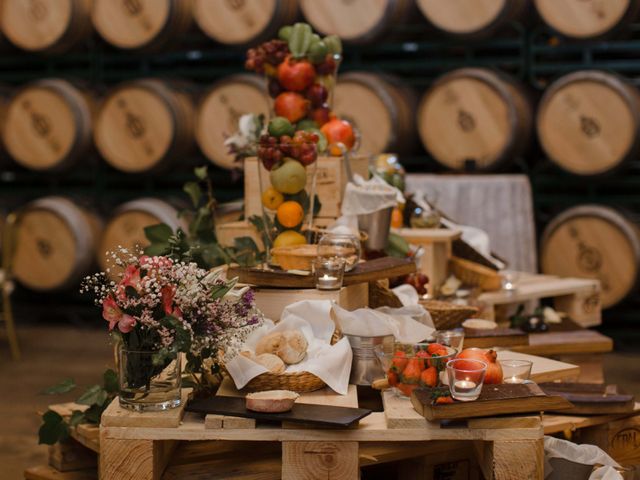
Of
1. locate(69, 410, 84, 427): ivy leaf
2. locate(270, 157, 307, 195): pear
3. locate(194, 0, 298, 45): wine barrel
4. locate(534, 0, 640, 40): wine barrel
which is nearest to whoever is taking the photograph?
locate(69, 410, 84, 427): ivy leaf

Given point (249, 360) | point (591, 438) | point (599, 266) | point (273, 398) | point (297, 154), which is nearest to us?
point (273, 398)

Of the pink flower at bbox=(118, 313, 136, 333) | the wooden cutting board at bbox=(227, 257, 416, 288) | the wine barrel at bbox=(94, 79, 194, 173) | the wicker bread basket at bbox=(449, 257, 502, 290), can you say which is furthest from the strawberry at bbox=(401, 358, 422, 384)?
the wine barrel at bbox=(94, 79, 194, 173)

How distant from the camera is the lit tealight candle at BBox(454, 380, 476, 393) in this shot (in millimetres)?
2012

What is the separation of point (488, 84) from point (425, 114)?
40 cm

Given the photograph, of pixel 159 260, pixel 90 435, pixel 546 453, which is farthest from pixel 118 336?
pixel 546 453

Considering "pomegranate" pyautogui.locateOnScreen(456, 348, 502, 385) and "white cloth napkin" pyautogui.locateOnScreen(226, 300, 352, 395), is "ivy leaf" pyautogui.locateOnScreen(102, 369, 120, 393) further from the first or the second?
"pomegranate" pyautogui.locateOnScreen(456, 348, 502, 385)

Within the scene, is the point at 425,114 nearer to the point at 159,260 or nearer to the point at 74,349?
the point at 74,349

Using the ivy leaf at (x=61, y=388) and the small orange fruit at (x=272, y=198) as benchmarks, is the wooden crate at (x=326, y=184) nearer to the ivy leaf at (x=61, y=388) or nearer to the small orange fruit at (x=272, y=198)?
the small orange fruit at (x=272, y=198)

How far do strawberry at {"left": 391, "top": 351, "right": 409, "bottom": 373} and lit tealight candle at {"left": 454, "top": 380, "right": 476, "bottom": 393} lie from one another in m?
0.19

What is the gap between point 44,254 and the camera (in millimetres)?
6230

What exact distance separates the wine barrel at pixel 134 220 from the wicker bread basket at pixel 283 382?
12.5ft

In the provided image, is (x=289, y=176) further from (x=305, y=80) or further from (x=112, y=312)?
(x=112, y=312)

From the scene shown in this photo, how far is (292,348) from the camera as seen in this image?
2.30 meters

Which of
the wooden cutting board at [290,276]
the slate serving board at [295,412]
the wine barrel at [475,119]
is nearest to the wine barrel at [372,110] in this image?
the wine barrel at [475,119]
